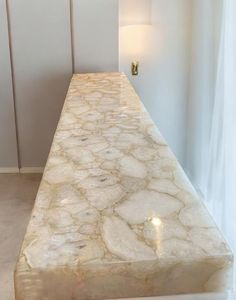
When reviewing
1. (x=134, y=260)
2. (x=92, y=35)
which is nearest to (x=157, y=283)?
(x=134, y=260)

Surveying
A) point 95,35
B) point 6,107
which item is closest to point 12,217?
point 6,107

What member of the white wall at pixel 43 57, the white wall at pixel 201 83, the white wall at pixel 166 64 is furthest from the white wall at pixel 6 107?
the white wall at pixel 201 83

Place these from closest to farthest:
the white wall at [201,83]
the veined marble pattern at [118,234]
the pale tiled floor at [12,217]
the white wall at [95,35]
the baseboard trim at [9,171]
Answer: the veined marble pattern at [118,234]
the pale tiled floor at [12,217]
the white wall at [95,35]
the white wall at [201,83]
the baseboard trim at [9,171]

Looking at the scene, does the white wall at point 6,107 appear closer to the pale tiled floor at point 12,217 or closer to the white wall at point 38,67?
the white wall at point 38,67

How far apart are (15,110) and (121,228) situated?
2607 mm

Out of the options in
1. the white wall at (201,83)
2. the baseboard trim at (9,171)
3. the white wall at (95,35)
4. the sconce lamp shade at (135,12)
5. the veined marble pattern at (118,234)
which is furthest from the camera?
the sconce lamp shade at (135,12)

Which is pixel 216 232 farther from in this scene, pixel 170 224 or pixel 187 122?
pixel 187 122

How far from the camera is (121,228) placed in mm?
921

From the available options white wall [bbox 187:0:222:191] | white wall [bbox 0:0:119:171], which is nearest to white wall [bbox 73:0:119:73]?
white wall [bbox 0:0:119:171]

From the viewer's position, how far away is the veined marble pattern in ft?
2.64

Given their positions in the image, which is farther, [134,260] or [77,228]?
[77,228]

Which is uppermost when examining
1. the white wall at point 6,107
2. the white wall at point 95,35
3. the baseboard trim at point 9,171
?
the white wall at point 95,35

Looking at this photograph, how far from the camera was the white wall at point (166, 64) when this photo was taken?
3.71m

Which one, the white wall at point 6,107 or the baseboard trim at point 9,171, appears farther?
the baseboard trim at point 9,171
